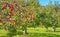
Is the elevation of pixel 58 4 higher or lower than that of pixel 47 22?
higher

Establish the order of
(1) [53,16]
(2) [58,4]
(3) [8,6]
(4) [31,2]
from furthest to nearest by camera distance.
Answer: (2) [58,4], (1) [53,16], (4) [31,2], (3) [8,6]

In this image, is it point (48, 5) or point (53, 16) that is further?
point (48, 5)

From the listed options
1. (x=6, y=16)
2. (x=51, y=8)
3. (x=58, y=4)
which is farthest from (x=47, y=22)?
(x=6, y=16)

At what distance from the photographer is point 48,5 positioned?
64.8 m

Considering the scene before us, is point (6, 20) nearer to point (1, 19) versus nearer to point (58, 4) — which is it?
point (1, 19)

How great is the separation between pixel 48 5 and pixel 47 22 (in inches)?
391

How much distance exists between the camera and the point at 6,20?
6676 mm

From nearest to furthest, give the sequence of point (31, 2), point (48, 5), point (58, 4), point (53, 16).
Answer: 1. point (31, 2)
2. point (53, 16)
3. point (48, 5)
4. point (58, 4)

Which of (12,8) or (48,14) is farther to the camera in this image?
(48,14)

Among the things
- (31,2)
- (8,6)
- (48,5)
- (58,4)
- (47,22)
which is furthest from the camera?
(58,4)

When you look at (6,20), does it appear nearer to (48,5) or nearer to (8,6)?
(8,6)

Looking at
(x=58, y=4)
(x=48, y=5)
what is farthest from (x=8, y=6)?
(x=58, y=4)

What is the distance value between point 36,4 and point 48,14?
30.3 ft

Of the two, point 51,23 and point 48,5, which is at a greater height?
point 48,5
